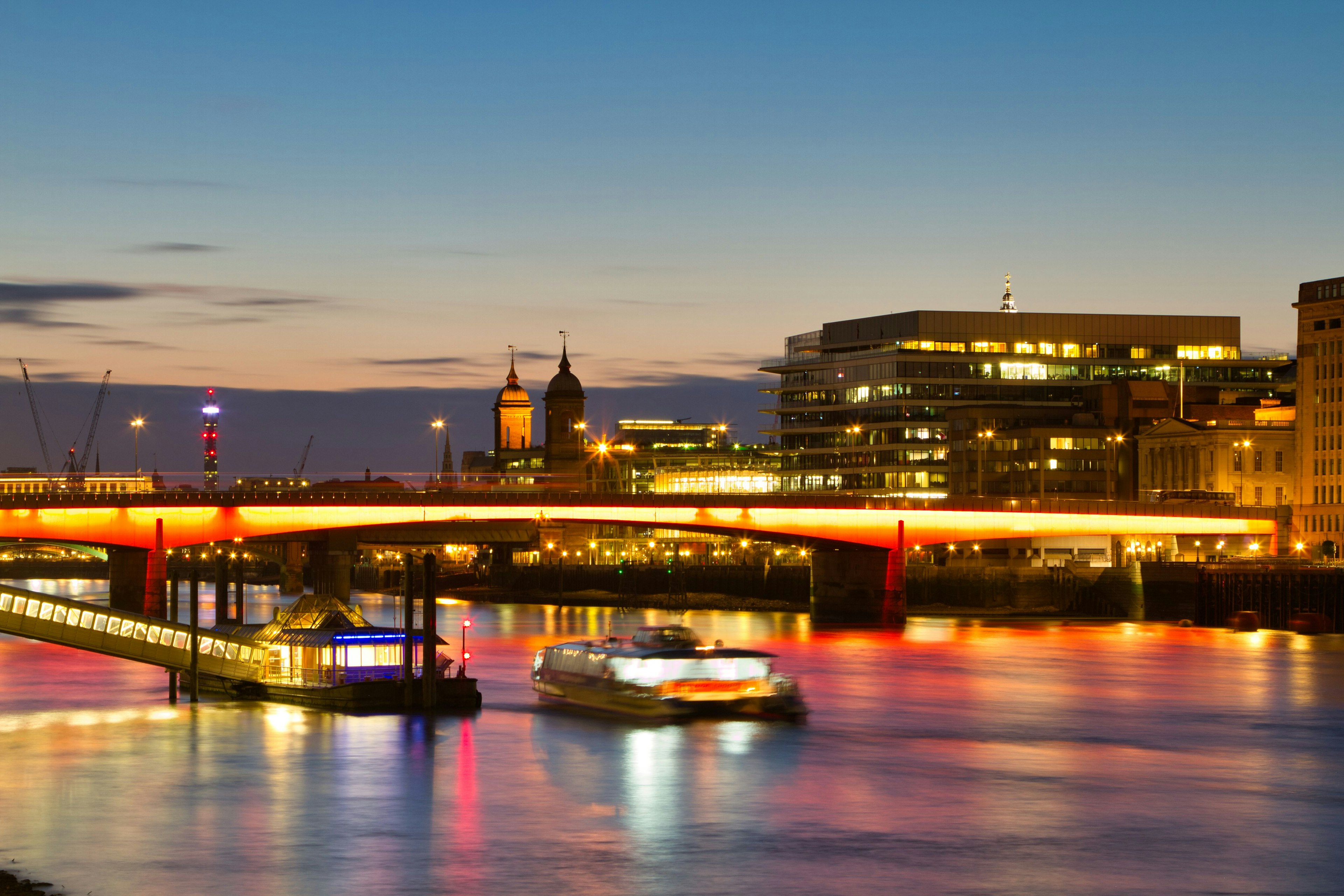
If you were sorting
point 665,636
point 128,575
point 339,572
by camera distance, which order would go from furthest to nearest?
point 339,572, point 128,575, point 665,636

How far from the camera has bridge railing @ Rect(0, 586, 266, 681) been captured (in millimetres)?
75250

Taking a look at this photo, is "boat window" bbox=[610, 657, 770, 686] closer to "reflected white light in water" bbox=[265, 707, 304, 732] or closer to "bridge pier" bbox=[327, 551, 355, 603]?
"reflected white light in water" bbox=[265, 707, 304, 732]

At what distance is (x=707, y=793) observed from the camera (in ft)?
179

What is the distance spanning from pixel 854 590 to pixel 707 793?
9108cm

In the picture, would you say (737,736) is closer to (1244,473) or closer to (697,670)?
(697,670)

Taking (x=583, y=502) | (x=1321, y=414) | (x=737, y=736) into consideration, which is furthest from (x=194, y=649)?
(x=1321, y=414)

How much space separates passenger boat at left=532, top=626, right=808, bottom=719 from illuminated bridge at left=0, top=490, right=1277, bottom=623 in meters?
55.4

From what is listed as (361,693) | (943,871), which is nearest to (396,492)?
(361,693)

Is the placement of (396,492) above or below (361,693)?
above

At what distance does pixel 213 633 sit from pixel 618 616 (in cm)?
8308

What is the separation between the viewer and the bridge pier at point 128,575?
127 metres

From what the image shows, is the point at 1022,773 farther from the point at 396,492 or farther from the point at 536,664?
the point at 396,492

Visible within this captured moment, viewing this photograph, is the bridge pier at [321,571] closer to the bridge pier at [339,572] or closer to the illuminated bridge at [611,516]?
the bridge pier at [339,572]

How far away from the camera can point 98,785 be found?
56.9 metres
